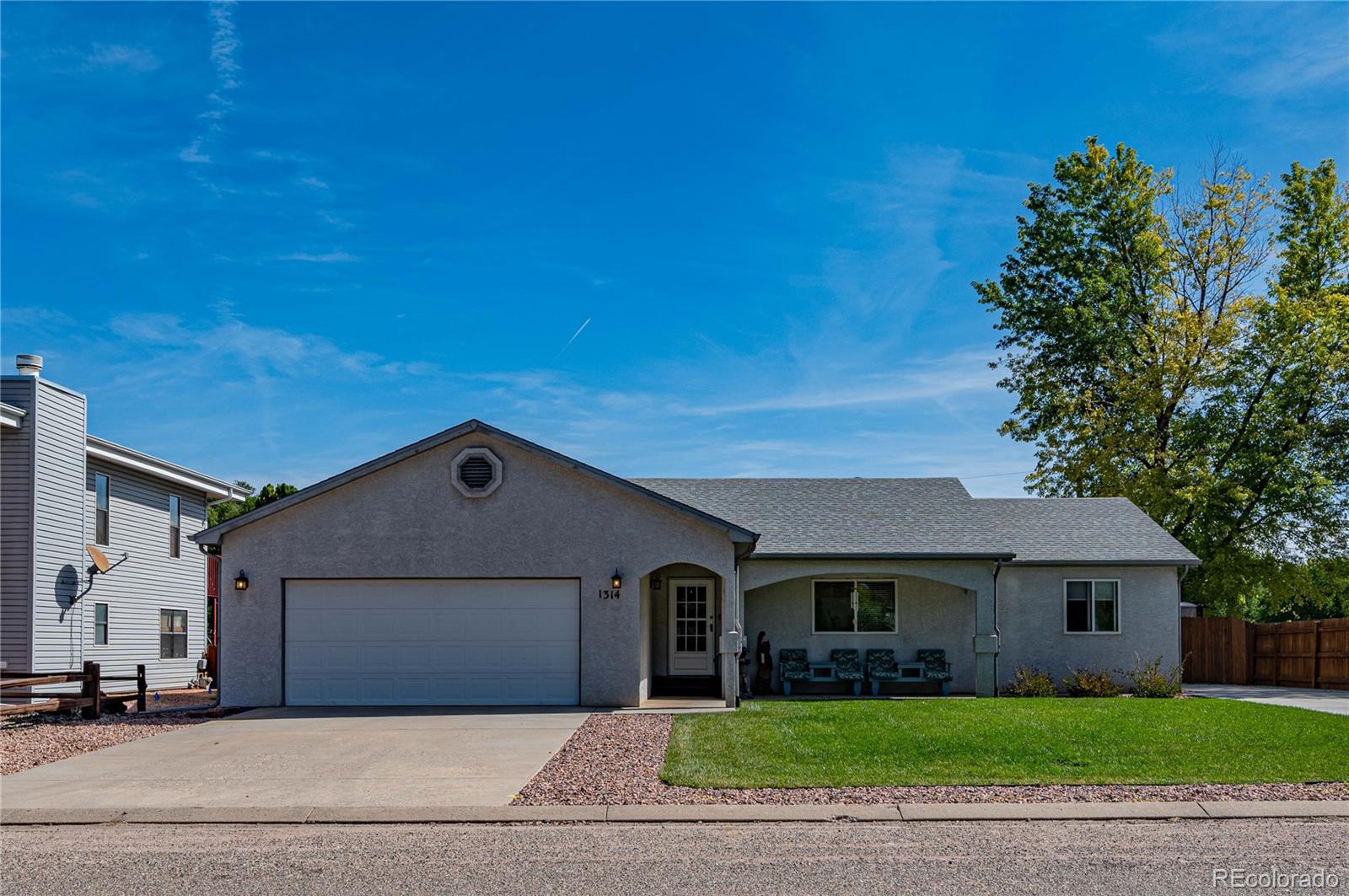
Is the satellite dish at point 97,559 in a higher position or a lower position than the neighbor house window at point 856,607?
higher

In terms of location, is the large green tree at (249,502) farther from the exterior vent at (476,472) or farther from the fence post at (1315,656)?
the fence post at (1315,656)

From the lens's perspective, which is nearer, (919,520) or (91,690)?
(91,690)

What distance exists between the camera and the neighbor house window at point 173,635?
27047 millimetres

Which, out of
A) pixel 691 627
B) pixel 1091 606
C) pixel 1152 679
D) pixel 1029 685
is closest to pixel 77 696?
pixel 691 627

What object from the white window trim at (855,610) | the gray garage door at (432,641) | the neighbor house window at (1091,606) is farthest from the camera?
the neighbor house window at (1091,606)

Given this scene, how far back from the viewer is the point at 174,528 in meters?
27.9

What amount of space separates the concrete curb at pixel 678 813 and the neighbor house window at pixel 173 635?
→ 18.3 m

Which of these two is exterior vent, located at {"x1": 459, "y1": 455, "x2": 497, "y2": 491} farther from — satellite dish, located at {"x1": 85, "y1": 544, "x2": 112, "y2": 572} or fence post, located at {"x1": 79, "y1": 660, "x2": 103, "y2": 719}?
satellite dish, located at {"x1": 85, "y1": 544, "x2": 112, "y2": 572}

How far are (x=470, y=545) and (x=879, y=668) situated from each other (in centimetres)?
838

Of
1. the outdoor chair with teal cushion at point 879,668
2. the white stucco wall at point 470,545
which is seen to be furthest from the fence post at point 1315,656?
the white stucco wall at point 470,545

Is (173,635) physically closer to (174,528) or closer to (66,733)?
(174,528)

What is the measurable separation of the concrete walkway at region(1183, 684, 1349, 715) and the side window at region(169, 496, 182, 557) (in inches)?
918

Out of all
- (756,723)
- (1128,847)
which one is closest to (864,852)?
(1128,847)

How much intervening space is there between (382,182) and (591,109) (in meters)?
4.57
